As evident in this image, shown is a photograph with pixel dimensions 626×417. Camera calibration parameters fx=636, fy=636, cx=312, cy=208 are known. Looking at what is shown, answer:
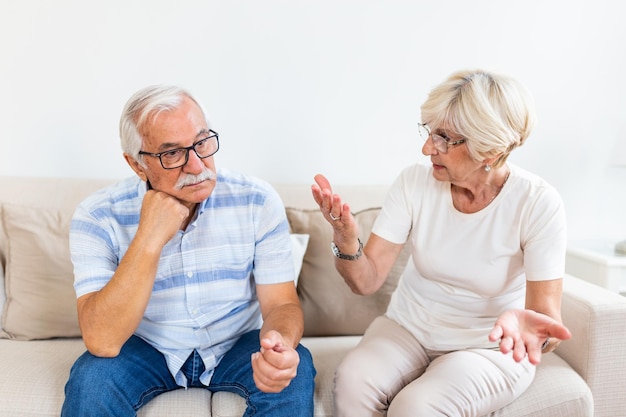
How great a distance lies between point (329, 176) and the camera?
94.9 inches

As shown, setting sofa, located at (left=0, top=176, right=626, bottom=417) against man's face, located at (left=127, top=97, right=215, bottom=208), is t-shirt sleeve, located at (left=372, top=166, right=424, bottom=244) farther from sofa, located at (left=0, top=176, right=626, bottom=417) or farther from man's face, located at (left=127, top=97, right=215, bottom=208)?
man's face, located at (left=127, top=97, right=215, bottom=208)

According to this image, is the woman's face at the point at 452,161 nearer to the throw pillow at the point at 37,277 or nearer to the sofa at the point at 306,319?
the sofa at the point at 306,319

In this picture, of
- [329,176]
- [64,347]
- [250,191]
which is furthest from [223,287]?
[329,176]

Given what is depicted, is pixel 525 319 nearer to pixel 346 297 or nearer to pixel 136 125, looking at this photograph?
pixel 346 297

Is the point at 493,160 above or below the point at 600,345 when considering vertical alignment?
above

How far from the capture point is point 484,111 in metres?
1.53

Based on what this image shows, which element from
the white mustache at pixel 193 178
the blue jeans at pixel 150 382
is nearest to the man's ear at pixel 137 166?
the white mustache at pixel 193 178

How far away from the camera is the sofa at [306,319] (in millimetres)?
1561

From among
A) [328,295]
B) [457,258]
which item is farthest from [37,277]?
[457,258]

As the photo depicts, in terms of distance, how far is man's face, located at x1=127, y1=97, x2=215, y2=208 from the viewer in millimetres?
1514

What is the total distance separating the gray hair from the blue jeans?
482 millimetres

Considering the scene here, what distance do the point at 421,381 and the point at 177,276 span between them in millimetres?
659

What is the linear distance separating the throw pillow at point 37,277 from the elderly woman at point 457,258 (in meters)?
0.88

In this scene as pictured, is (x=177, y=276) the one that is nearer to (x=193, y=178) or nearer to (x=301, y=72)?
(x=193, y=178)
